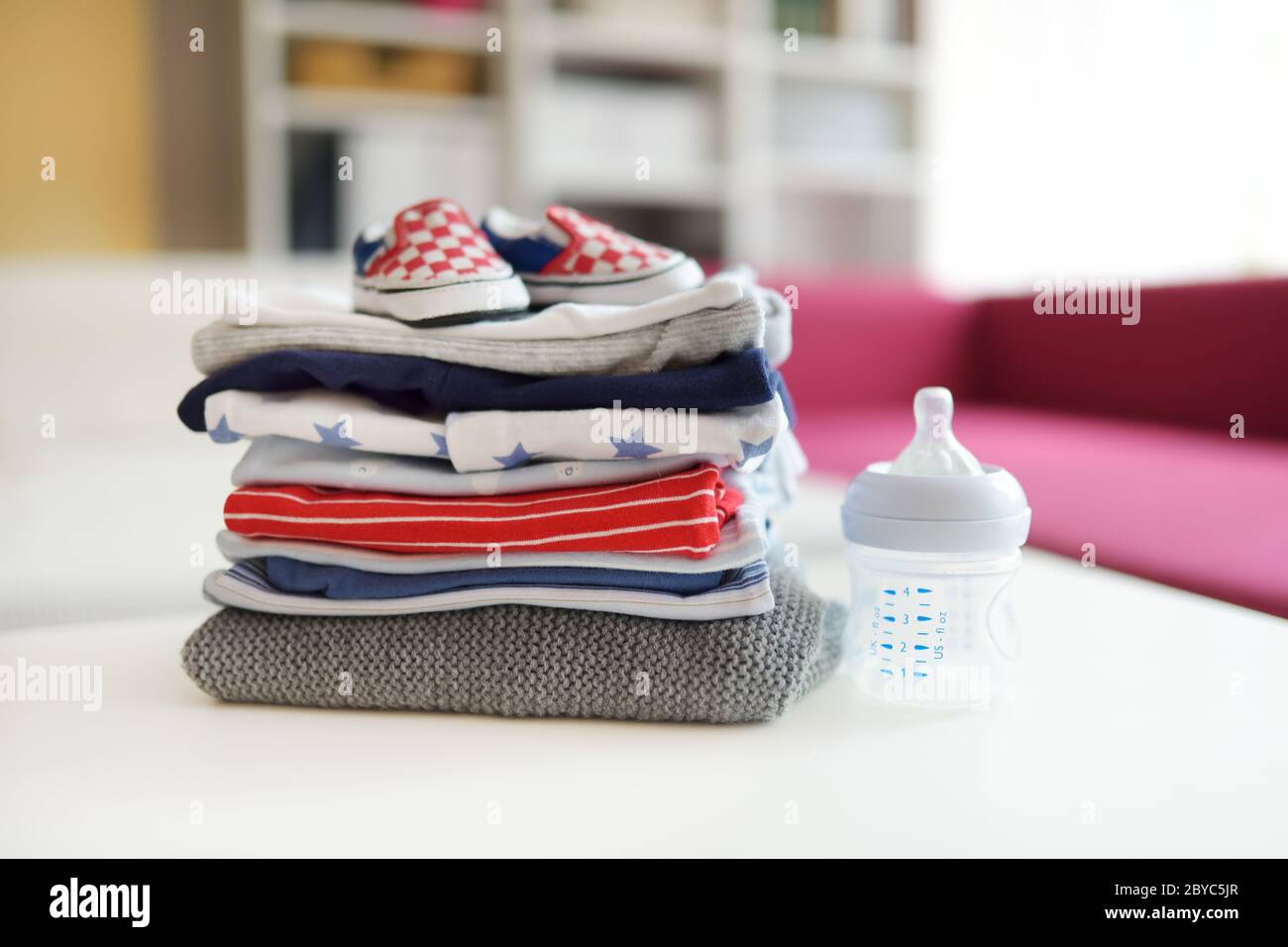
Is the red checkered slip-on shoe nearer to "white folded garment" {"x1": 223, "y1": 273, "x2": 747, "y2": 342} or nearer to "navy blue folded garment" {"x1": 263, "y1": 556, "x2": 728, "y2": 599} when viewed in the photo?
"white folded garment" {"x1": 223, "y1": 273, "x2": 747, "y2": 342}

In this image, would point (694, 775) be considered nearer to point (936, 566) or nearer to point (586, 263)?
point (936, 566)

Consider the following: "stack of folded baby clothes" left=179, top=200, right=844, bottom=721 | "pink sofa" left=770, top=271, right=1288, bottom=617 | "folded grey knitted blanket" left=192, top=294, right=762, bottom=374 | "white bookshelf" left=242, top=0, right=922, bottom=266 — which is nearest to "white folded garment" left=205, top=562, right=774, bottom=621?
"stack of folded baby clothes" left=179, top=200, right=844, bottom=721

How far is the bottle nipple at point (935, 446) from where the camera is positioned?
554 millimetres

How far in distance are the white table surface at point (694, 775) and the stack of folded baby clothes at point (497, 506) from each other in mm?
24

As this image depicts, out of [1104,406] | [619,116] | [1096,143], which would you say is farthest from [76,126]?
[1096,143]

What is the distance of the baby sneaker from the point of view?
24.4 inches

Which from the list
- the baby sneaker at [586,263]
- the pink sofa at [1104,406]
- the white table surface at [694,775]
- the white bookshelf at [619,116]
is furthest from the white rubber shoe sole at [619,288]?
the white bookshelf at [619,116]

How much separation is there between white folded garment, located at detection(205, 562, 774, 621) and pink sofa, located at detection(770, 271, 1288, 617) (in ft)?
1.35

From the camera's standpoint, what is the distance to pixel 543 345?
553 millimetres

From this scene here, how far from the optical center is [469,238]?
2.00 feet

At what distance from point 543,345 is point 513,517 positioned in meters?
0.09

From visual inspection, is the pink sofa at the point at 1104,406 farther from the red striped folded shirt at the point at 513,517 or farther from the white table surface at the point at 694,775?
the red striped folded shirt at the point at 513,517
